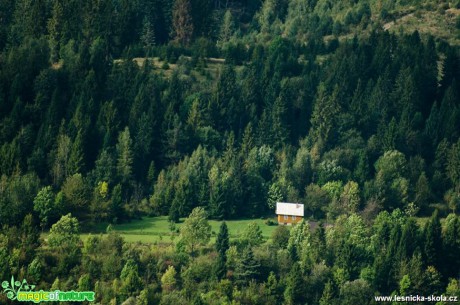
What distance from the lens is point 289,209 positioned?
496 ft

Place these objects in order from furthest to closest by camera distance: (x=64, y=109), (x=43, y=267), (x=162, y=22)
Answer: (x=162, y=22), (x=64, y=109), (x=43, y=267)

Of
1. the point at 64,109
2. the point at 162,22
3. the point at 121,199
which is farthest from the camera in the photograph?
the point at 162,22

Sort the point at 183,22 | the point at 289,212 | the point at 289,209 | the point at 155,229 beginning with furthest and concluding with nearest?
the point at 183,22
the point at 289,209
the point at 289,212
the point at 155,229

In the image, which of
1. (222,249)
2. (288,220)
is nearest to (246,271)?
(222,249)

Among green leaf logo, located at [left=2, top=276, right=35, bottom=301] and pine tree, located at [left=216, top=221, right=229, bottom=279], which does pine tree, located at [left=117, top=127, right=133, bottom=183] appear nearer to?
pine tree, located at [left=216, top=221, right=229, bottom=279]

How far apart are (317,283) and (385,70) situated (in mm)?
40359

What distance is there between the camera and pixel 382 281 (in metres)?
137

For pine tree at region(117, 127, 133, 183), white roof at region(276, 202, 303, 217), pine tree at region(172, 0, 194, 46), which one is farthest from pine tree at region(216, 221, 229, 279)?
pine tree at region(172, 0, 194, 46)

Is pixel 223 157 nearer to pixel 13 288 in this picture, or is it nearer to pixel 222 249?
pixel 222 249

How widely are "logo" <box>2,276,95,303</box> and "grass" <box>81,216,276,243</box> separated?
12.7m

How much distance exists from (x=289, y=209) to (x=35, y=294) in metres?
31.2

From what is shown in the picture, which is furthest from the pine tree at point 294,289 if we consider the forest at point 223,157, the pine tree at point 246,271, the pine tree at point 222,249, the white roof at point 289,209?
the white roof at point 289,209

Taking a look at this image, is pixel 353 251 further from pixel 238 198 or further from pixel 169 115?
pixel 169 115

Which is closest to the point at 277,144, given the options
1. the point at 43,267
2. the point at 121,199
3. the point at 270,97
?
the point at 270,97
